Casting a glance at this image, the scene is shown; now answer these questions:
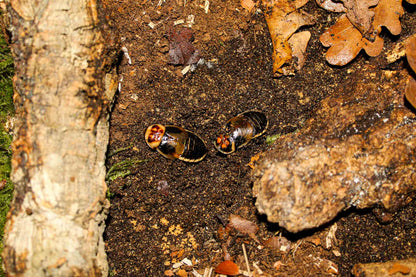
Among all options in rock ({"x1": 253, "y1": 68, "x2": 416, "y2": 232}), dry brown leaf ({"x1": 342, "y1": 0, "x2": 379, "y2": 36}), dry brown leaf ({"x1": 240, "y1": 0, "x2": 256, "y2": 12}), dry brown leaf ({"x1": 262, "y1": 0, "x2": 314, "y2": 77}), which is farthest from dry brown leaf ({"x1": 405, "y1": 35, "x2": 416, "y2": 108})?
dry brown leaf ({"x1": 240, "y1": 0, "x2": 256, "y2": 12})

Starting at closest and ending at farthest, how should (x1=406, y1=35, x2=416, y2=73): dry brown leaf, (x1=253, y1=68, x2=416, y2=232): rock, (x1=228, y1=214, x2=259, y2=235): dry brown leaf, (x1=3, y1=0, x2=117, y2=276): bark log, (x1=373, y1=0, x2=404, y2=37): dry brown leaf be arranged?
(x1=3, y1=0, x2=117, y2=276): bark log → (x1=253, y1=68, x2=416, y2=232): rock → (x1=406, y1=35, x2=416, y2=73): dry brown leaf → (x1=373, y1=0, x2=404, y2=37): dry brown leaf → (x1=228, y1=214, x2=259, y2=235): dry brown leaf

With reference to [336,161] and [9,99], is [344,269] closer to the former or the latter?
[336,161]

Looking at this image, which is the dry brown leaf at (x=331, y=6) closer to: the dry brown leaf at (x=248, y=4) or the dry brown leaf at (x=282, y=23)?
the dry brown leaf at (x=282, y=23)

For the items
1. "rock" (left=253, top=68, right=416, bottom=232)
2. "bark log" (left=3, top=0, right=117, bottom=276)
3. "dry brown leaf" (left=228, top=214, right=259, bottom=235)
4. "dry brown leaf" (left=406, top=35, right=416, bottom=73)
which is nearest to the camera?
"bark log" (left=3, top=0, right=117, bottom=276)

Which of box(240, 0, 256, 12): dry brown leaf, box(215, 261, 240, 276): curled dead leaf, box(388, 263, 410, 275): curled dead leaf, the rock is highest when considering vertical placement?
box(240, 0, 256, 12): dry brown leaf

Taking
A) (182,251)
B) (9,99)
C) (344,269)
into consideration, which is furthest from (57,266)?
(344,269)

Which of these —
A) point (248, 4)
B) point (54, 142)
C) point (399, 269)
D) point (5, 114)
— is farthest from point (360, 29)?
point (5, 114)

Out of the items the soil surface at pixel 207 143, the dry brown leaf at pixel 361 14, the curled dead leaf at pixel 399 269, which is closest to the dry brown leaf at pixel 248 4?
the soil surface at pixel 207 143

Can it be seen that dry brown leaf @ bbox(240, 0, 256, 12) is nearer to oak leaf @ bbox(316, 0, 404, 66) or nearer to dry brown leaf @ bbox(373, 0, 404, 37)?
oak leaf @ bbox(316, 0, 404, 66)
